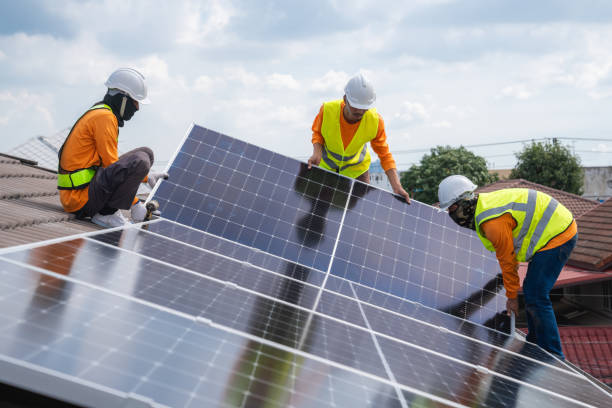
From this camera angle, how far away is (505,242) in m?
5.68

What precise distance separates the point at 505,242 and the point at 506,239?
0.04 m

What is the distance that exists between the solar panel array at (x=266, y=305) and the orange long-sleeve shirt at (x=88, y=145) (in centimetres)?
89

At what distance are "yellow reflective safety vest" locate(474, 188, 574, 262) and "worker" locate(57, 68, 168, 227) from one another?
169 inches

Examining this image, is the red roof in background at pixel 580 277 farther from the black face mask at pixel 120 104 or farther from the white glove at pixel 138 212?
the black face mask at pixel 120 104

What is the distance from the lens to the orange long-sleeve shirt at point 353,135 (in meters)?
7.45

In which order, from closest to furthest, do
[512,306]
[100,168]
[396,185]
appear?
[100,168] < [512,306] < [396,185]

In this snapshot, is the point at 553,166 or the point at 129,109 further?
the point at 553,166

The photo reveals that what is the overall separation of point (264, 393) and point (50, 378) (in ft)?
2.88

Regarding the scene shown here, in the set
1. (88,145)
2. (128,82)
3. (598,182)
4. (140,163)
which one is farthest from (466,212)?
(598,182)

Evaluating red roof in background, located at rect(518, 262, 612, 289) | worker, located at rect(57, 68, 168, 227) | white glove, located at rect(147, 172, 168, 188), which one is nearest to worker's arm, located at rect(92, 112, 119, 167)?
worker, located at rect(57, 68, 168, 227)

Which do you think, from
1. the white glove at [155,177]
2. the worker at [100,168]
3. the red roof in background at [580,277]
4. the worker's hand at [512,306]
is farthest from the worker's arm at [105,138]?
the red roof in background at [580,277]

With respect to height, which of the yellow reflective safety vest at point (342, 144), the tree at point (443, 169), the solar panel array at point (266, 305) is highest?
the tree at point (443, 169)

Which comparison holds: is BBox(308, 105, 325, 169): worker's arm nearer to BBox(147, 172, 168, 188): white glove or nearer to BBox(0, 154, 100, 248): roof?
BBox(147, 172, 168, 188): white glove

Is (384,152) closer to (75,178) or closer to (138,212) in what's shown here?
(138,212)
